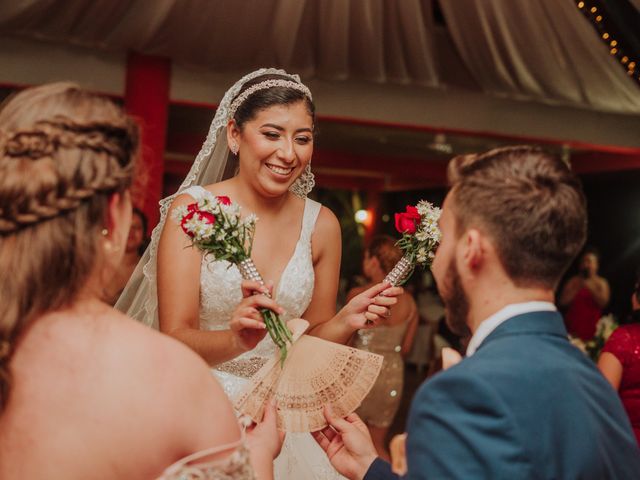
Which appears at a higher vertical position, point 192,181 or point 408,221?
point 192,181

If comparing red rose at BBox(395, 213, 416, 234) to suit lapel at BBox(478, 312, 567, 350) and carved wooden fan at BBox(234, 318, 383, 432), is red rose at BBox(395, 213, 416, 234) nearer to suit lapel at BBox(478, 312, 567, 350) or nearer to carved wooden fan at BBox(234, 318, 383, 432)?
carved wooden fan at BBox(234, 318, 383, 432)

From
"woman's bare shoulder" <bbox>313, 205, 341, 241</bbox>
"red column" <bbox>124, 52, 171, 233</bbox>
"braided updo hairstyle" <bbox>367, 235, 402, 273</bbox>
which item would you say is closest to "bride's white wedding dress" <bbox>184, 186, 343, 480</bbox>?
"woman's bare shoulder" <bbox>313, 205, 341, 241</bbox>

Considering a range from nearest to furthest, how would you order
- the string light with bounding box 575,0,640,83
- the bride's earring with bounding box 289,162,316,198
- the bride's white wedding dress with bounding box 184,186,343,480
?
the bride's white wedding dress with bounding box 184,186,343,480
the bride's earring with bounding box 289,162,316,198
the string light with bounding box 575,0,640,83

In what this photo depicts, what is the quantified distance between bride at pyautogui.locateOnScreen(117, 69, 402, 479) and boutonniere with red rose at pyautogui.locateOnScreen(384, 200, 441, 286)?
0.32 feet

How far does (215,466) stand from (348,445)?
0.63m

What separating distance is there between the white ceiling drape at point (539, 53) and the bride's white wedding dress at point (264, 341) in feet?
16.6

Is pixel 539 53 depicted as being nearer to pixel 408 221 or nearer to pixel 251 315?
pixel 408 221

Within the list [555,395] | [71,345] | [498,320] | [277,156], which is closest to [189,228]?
[277,156]

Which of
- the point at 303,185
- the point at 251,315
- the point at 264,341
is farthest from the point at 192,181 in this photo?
the point at 251,315

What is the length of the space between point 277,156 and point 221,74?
5.48 m

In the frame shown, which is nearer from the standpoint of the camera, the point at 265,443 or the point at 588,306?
the point at 265,443

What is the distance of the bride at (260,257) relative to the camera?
2.67 metres

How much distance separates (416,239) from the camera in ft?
8.52

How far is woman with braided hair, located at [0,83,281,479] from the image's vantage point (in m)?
1.41
